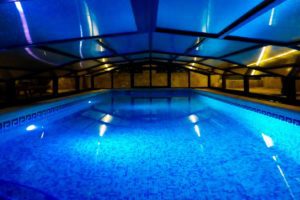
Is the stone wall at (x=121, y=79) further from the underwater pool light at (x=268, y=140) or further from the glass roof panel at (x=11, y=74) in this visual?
the underwater pool light at (x=268, y=140)

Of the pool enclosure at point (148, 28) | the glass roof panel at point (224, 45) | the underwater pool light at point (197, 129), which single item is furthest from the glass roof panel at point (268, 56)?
the underwater pool light at point (197, 129)

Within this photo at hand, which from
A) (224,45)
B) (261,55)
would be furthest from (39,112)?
(261,55)

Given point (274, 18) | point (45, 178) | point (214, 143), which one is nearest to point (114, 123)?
point (214, 143)

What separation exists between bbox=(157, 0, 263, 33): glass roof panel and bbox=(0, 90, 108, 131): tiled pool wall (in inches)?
156

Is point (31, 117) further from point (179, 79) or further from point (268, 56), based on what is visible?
point (179, 79)

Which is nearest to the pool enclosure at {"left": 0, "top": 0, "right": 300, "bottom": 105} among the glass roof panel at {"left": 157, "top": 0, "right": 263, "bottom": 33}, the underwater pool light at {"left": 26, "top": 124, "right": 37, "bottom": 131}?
the glass roof panel at {"left": 157, "top": 0, "right": 263, "bottom": 33}

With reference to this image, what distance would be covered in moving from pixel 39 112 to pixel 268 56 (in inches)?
268

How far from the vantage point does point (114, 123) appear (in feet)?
21.3

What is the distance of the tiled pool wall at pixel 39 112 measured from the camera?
5.51m

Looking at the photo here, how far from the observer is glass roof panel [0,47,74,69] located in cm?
615

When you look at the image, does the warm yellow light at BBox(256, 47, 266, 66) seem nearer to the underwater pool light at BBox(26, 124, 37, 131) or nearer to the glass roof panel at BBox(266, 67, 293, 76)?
the glass roof panel at BBox(266, 67, 293, 76)

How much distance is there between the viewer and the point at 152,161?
135 inches

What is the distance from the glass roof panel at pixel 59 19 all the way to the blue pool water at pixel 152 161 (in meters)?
2.08

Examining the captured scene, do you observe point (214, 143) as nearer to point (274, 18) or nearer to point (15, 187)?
point (274, 18)
